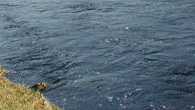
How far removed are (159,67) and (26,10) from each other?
21830mm

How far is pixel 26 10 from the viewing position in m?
35.8

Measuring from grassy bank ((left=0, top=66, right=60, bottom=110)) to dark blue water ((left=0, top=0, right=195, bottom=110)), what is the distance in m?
1.75

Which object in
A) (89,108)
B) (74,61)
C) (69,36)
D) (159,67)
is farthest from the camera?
(69,36)

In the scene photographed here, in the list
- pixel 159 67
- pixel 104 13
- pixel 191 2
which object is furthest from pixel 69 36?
pixel 191 2

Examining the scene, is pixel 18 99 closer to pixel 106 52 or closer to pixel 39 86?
pixel 39 86

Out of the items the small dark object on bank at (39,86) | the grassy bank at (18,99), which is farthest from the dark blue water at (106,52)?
the grassy bank at (18,99)

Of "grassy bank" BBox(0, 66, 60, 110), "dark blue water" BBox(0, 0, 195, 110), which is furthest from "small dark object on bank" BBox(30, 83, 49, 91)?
"grassy bank" BBox(0, 66, 60, 110)

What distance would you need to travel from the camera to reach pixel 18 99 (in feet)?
40.8

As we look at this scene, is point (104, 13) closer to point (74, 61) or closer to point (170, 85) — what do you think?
point (74, 61)

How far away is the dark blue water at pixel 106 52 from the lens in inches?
624

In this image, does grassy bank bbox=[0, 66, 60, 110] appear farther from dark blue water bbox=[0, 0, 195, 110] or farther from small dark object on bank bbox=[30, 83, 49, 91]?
dark blue water bbox=[0, 0, 195, 110]

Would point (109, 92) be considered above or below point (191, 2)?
below

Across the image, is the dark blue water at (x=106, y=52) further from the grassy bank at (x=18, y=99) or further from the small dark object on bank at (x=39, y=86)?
the grassy bank at (x=18, y=99)

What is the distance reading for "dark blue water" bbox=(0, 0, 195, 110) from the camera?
15859mm
